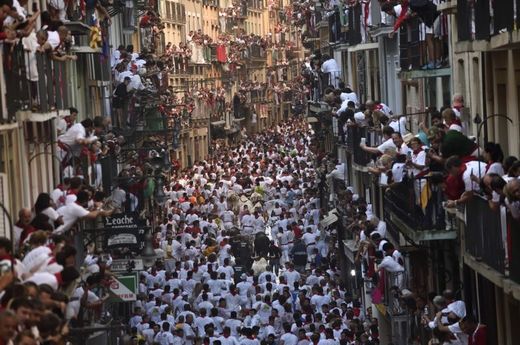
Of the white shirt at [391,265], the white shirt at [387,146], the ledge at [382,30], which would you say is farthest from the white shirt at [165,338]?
the ledge at [382,30]

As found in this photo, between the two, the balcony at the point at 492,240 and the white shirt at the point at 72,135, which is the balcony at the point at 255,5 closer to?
the white shirt at the point at 72,135

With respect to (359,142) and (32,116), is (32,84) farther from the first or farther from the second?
(359,142)

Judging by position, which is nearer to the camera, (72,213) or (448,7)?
(72,213)

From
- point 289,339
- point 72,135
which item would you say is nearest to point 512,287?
point 72,135

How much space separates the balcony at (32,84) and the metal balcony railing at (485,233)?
6.20 m

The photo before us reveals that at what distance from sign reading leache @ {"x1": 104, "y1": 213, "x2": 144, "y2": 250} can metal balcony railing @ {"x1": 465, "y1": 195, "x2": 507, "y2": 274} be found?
34.8 feet

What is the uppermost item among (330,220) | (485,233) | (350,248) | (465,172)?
(465,172)

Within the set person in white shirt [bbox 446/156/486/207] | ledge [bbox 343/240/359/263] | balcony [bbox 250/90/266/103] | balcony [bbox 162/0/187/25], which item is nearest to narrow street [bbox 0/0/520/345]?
person in white shirt [bbox 446/156/486/207]

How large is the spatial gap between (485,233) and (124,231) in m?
12.7

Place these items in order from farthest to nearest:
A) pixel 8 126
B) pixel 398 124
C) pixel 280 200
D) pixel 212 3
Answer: pixel 212 3
pixel 280 200
pixel 398 124
pixel 8 126

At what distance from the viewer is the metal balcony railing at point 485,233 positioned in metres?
23.8

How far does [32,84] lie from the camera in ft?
94.3

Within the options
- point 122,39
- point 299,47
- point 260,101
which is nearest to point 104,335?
point 122,39

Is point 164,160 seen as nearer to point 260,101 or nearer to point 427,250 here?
point 427,250
